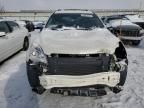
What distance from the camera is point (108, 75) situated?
4.07 metres

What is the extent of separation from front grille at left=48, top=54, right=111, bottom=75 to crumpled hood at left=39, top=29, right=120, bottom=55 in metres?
0.10

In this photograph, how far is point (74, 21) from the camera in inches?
244

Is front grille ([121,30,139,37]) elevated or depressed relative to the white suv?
depressed

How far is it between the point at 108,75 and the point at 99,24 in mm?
2290

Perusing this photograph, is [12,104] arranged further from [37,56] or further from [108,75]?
[108,75]

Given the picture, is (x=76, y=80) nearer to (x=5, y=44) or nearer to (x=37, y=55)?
(x=37, y=55)

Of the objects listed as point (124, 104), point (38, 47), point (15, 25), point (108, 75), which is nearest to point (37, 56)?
point (38, 47)

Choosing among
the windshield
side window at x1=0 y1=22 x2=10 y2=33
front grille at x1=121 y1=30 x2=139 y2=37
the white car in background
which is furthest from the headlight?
front grille at x1=121 y1=30 x2=139 y2=37

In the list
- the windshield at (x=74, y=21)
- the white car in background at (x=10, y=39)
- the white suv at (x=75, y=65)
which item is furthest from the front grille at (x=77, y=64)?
the white car in background at (x=10, y=39)

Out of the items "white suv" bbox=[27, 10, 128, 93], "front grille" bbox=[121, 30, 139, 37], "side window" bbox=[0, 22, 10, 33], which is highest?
"white suv" bbox=[27, 10, 128, 93]

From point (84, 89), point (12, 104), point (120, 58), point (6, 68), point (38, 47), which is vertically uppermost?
point (38, 47)

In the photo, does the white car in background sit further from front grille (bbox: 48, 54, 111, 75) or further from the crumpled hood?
front grille (bbox: 48, 54, 111, 75)

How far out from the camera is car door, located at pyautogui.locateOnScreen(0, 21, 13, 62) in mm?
7377

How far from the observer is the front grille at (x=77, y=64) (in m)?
4.12
